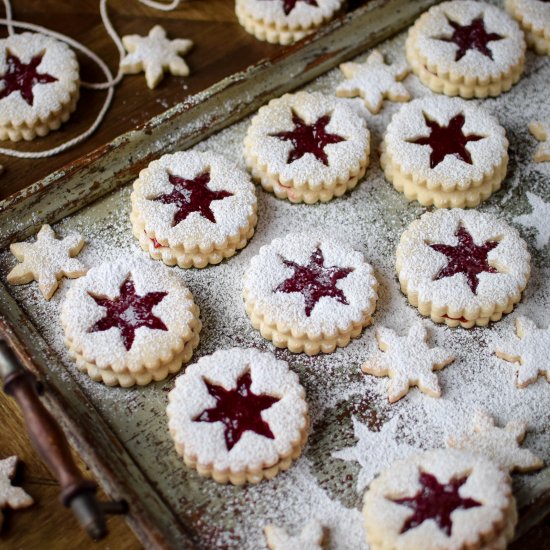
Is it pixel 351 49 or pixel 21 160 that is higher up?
pixel 21 160

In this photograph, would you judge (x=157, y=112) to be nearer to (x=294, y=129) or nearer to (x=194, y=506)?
(x=294, y=129)

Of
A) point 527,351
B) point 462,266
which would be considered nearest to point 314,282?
point 462,266

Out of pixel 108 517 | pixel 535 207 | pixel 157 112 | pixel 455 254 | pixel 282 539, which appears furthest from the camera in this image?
pixel 157 112

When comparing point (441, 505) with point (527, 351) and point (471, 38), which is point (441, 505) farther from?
point (471, 38)

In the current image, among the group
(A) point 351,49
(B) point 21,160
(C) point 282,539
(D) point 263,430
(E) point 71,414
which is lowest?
(C) point 282,539

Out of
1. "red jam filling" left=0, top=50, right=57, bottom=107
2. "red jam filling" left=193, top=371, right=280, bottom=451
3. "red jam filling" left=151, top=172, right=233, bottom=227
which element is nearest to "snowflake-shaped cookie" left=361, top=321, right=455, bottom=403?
"red jam filling" left=193, top=371, right=280, bottom=451

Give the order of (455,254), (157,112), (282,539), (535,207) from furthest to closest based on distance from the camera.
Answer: (157,112), (535,207), (455,254), (282,539)

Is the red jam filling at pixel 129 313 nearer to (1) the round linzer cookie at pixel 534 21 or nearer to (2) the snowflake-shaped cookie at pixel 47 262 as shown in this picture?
(2) the snowflake-shaped cookie at pixel 47 262

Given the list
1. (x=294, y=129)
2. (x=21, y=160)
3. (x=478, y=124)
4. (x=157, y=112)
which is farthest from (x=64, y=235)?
(x=478, y=124)
